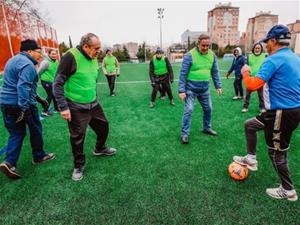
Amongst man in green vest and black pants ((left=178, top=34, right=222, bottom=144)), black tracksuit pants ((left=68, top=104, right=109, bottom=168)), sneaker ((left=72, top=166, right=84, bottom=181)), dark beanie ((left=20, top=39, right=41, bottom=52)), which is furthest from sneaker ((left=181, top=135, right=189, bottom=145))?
dark beanie ((left=20, top=39, right=41, bottom=52))

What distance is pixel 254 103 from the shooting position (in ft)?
27.4

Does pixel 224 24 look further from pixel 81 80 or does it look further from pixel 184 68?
pixel 81 80

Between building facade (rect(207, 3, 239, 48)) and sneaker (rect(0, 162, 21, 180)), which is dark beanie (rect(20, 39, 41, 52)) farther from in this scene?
building facade (rect(207, 3, 239, 48))

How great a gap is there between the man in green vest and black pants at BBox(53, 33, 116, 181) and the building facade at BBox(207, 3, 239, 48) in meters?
144

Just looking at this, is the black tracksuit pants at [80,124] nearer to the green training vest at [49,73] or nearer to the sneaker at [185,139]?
the sneaker at [185,139]

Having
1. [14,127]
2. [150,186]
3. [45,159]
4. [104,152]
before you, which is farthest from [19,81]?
[150,186]

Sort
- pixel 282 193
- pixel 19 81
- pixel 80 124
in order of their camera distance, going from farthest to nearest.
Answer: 1. pixel 80 124
2. pixel 19 81
3. pixel 282 193

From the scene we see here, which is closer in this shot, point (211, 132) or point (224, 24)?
point (211, 132)

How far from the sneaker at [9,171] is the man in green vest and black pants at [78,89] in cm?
87

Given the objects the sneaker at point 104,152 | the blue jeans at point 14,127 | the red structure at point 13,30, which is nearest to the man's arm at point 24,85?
the blue jeans at point 14,127

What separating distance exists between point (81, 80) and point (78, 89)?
0.46ft

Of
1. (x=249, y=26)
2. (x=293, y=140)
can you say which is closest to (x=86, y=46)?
(x=293, y=140)

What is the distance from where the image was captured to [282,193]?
2945 millimetres

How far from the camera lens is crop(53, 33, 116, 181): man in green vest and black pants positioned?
3172mm
